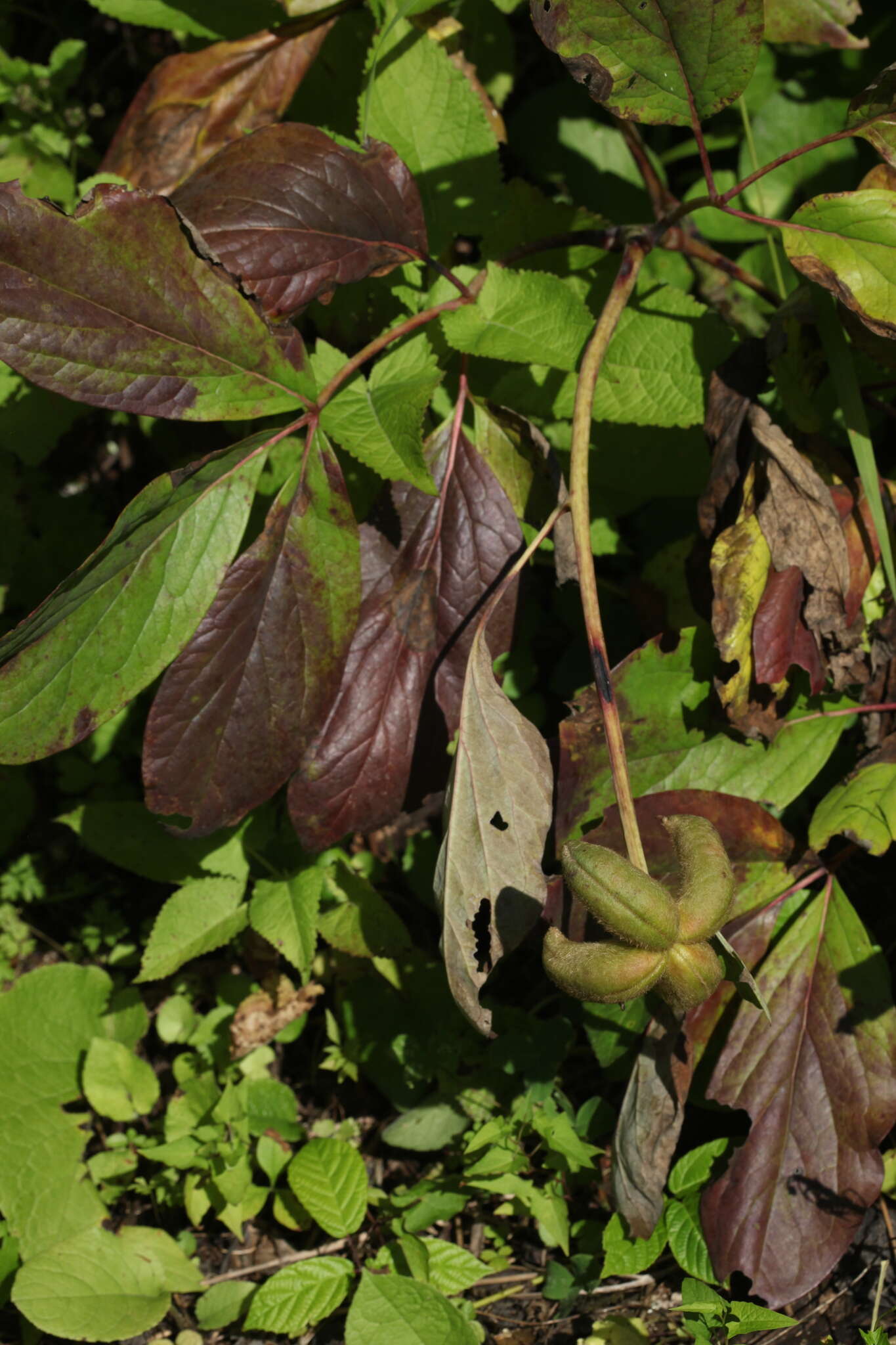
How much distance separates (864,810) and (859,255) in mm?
884

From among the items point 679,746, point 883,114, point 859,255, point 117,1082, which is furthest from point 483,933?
point 883,114

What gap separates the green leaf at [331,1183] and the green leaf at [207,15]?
2.27 meters

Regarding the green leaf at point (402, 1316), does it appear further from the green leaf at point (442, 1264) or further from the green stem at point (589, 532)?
the green stem at point (589, 532)

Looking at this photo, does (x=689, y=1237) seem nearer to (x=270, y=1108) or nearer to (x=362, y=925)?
(x=362, y=925)

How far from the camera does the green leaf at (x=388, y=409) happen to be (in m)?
1.52

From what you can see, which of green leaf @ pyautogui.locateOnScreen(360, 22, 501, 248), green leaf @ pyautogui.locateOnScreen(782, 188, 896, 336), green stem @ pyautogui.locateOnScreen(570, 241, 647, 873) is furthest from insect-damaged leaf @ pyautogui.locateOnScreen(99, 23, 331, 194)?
green leaf @ pyautogui.locateOnScreen(782, 188, 896, 336)

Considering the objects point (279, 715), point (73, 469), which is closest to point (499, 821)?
point (279, 715)

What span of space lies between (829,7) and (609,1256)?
2.36m

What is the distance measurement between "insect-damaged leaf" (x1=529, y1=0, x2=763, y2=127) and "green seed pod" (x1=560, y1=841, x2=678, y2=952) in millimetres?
1155

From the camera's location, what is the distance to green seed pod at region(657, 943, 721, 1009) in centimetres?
127

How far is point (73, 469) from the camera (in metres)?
2.86

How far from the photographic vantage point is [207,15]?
214cm

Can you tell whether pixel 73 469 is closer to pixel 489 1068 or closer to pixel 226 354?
pixel 226 354

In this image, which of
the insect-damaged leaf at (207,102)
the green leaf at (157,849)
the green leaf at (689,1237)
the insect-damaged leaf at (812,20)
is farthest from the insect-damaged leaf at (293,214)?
the green leaf at (689,1237)
